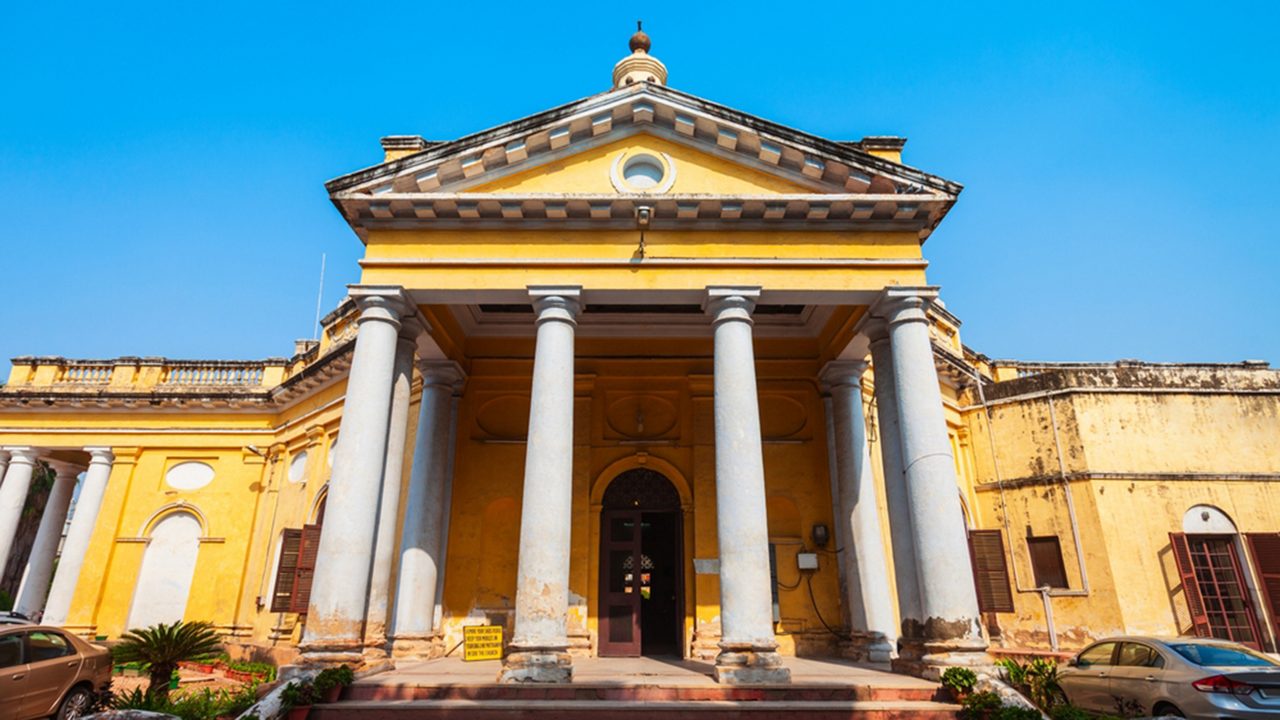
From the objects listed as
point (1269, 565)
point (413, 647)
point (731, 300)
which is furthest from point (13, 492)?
point (1269, 565)

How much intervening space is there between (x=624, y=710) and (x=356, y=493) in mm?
4610

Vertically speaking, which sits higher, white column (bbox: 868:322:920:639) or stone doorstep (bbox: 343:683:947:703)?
white column (bbox: 868:322:920:639)

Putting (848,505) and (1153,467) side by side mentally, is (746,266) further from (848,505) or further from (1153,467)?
(1153,467)

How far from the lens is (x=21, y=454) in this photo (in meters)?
19.1

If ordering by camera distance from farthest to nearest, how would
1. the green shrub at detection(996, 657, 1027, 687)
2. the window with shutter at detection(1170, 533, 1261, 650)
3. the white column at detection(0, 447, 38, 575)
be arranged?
the white column at detection(0, 447, 38, 575)
the window with shutter at detection(1170, 533, 1261, 650)
the green shrub at detection(996, 657, 1027, 687)

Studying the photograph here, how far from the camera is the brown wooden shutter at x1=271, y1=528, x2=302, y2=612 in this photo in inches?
572

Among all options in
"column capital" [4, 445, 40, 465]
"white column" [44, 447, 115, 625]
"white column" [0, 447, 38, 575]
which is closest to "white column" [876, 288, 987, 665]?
"white column" [44, 447, 115, 625]

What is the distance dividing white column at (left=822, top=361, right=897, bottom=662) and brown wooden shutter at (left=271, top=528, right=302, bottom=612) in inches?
433

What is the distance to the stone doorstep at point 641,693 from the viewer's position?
8.35m

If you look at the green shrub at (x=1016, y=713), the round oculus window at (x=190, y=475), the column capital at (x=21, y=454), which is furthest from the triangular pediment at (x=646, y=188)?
the column capital at (x=21, y=454)

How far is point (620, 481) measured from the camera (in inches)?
559

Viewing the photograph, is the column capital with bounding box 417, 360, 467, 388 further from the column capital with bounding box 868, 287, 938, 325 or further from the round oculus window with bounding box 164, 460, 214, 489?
the round oculus window with bounding box 164, 460, 214, 489

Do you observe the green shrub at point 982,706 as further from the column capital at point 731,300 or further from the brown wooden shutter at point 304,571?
the brown wooden shutter at point 304,571

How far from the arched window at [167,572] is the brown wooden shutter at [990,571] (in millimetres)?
18845
